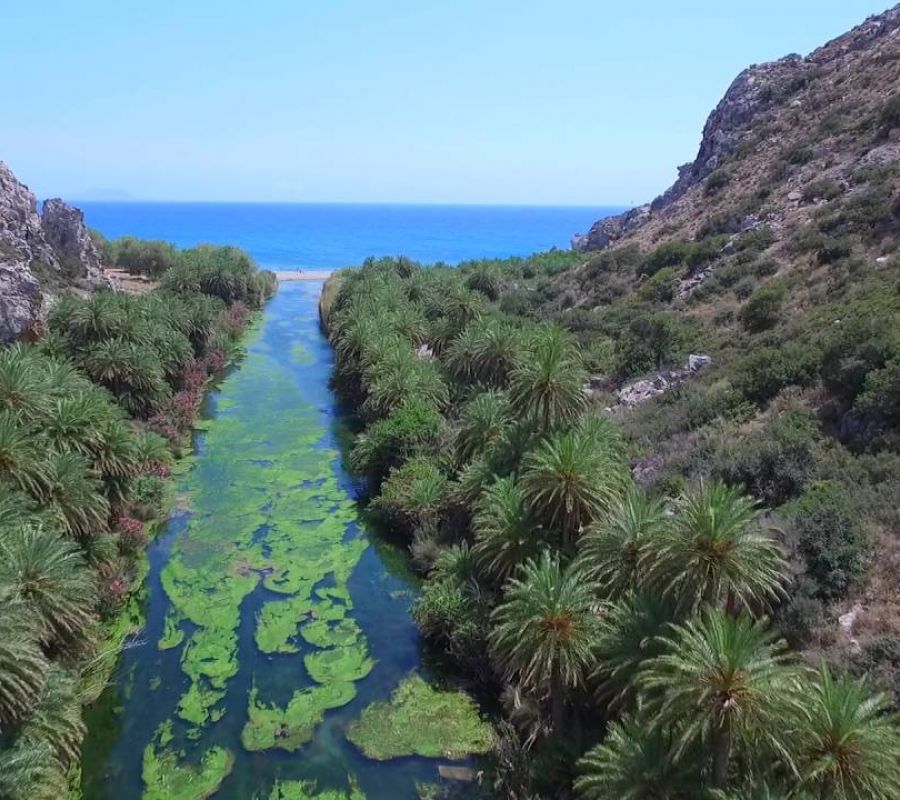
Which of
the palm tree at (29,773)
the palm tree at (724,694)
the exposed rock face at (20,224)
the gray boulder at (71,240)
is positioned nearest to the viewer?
the palm tree at (724,694)

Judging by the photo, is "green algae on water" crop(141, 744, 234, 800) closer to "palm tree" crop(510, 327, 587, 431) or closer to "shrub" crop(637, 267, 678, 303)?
"palm tree" crop(510, 327, 587, 431)

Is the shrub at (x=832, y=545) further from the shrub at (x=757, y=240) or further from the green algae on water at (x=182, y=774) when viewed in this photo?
the shrub at (x=757, y=240)

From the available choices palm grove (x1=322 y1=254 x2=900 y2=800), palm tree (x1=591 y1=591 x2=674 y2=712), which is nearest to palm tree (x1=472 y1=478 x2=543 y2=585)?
palm grove (x1=322 y1=254 x2=900 y2=800)

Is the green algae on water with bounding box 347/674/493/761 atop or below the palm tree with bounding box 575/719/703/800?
below

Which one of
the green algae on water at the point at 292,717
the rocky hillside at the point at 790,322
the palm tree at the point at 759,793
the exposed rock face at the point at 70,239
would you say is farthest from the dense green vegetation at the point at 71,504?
the exposed rock face at the point at 70,239

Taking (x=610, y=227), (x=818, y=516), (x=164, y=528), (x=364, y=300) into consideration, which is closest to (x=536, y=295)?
(x=364, y=300)

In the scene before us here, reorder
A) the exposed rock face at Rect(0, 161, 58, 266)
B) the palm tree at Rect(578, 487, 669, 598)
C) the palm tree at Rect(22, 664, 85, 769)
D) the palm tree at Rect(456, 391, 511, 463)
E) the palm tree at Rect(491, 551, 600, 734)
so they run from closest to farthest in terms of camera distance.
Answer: the palm tree at Rect(22, 664, 85, 769), the palm tree at Rect(491, 551, 600, 734), the palm tree at Rect(578, 487, 669, 598), the palm tree at Rect(456, 391, 511, 463), the exposed rock face at Rect(0, 161, 58, 266)
